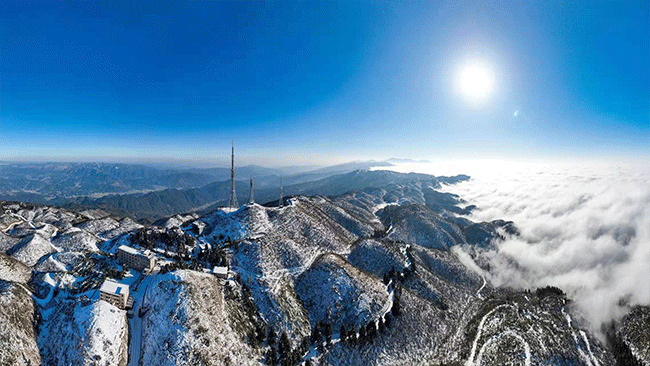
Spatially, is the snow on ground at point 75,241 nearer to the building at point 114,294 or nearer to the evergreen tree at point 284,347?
the building at point 114,294

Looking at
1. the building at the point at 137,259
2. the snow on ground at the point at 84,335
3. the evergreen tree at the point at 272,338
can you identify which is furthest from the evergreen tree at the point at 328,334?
the building at the point at 137,259

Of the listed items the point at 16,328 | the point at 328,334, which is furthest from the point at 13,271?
the point at 328,334

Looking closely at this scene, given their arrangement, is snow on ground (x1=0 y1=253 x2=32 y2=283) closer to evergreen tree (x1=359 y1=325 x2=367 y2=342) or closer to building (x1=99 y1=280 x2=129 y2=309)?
building (x1=99 y1=280 x2=129 y2=309)

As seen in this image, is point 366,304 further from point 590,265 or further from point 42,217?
point 590,265

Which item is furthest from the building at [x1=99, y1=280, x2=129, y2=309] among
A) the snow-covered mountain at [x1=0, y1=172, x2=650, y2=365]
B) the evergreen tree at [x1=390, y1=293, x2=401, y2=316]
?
the evergreen tree at [x1=390, y1=293, x2=401, y2=316]

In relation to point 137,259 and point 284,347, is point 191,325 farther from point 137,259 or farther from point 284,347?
point 137,259

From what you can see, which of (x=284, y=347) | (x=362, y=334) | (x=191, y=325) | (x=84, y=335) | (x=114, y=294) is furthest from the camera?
(x=362, y=334)

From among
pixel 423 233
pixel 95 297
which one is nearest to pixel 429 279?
pixel 423 233

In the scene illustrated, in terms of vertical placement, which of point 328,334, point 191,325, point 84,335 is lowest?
point 328,334
